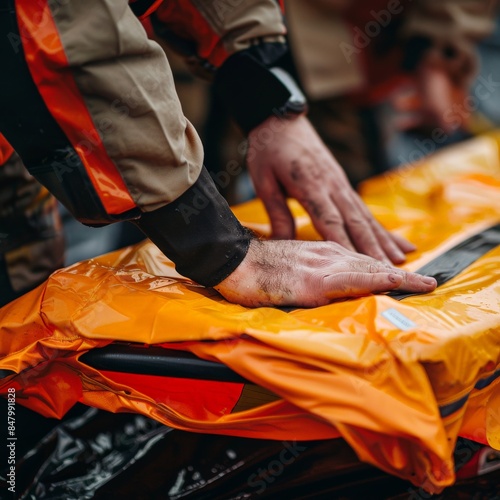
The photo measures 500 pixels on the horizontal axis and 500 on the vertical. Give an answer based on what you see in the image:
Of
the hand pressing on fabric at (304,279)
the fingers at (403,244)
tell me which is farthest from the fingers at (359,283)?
the fingers at (403,244)

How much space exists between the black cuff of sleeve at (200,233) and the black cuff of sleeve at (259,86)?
319 mm

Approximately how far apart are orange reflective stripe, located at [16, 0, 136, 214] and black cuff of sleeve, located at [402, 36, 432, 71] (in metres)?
1.77

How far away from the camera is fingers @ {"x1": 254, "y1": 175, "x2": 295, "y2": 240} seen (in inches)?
44.1

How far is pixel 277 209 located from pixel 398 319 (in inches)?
17.0

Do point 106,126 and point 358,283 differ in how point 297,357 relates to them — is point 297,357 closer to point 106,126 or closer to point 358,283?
point 358,283

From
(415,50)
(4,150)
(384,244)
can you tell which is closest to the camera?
(4,150)

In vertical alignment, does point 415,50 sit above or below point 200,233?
below

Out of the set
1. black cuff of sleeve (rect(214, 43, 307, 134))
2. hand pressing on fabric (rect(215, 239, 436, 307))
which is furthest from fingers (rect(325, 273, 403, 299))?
black cuff of sleeve (rect(214, 43, 307, 134))

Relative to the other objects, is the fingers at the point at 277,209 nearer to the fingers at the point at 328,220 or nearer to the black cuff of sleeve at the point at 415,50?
the fingers at the point at 328,220

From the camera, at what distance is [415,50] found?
2.21 metres

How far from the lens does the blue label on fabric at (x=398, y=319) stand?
2.42 ft

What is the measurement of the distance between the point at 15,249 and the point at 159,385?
44 centimetres

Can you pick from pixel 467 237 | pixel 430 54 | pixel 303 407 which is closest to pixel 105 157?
pixel 303 407

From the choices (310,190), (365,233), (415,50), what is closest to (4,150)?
(310,190)
